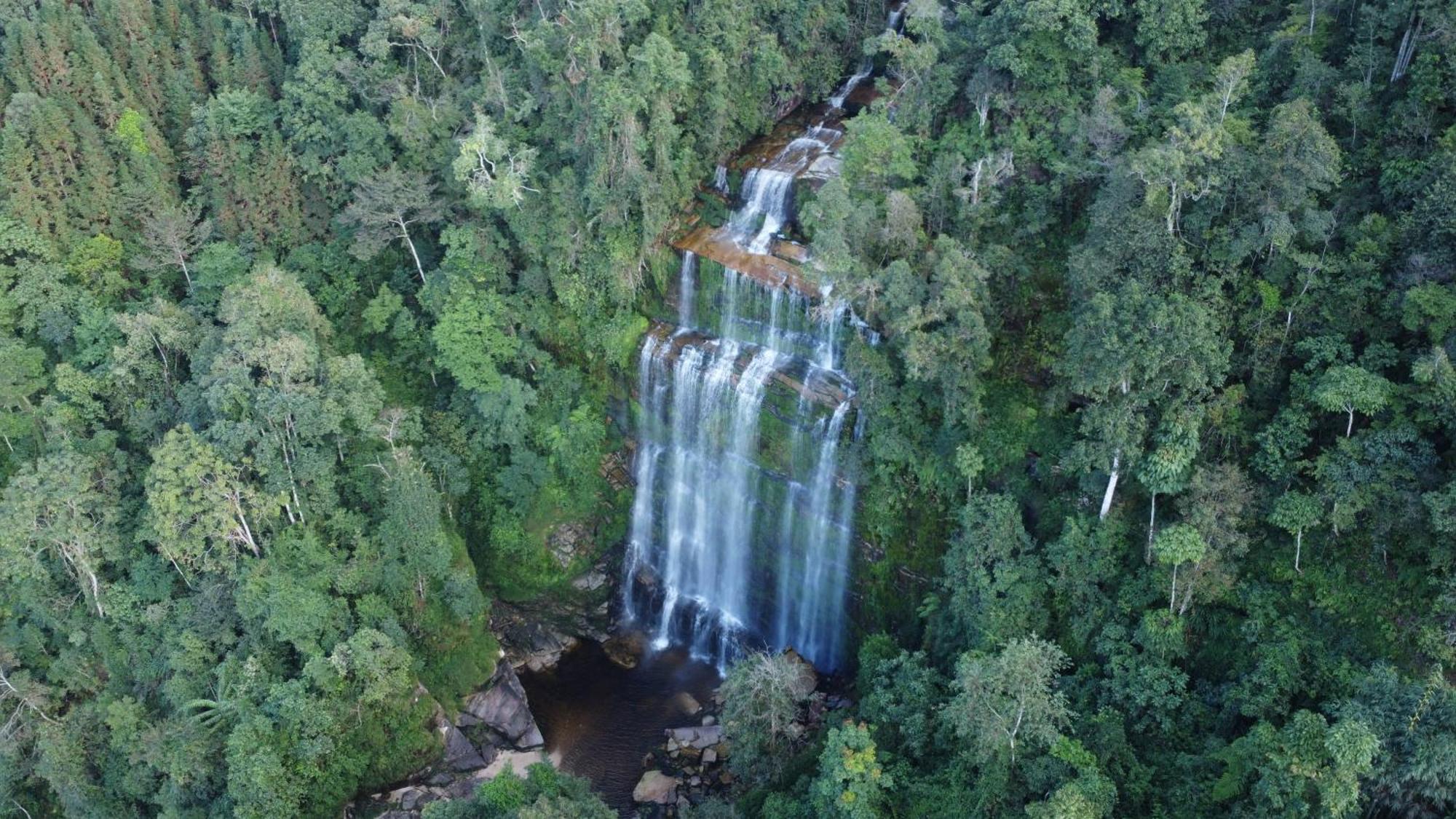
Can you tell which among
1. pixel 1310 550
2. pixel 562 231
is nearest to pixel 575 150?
pixel 562 231

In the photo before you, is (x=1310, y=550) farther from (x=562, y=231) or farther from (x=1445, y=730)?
(x=562, y=231)

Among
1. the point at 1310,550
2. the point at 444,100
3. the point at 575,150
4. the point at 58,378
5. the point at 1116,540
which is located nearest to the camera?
the point at 1310,550

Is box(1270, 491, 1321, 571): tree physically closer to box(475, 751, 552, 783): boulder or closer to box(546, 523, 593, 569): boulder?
box(475, 751, 552, 783): boulder

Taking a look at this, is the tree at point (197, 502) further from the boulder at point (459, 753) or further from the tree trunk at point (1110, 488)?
the tree trunk at point (1110, 488)

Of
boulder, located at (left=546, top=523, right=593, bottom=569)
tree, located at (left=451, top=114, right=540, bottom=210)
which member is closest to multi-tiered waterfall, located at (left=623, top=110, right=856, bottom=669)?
boulder, located at (left=546, top=523, right=593, bottom=569)

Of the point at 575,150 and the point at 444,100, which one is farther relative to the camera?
the point at 444,100

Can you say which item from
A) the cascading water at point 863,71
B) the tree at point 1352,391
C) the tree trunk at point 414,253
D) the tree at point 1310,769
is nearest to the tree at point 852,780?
the tree at point 1310,769

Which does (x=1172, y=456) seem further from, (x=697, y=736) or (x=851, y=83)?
(x=851, y=83)
